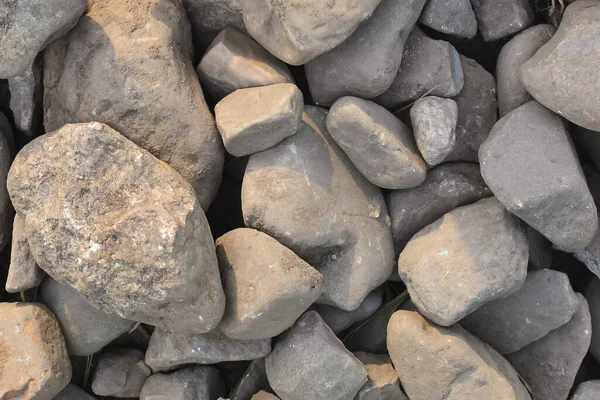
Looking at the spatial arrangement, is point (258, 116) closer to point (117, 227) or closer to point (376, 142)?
point (376, 142)

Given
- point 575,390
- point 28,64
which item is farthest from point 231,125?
point 575,390

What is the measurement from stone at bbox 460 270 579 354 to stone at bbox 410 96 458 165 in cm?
57

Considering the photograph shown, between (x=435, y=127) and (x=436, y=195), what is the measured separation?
11.1 inches

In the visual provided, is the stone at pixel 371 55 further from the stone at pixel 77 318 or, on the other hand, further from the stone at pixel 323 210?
the stone at pixel 77 318

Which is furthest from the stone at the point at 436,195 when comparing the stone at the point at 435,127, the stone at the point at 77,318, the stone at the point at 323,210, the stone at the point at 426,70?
the stone at the point at 77,318

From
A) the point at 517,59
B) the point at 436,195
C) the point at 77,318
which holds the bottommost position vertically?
the point at 77,318

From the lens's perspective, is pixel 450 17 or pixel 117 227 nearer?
pixel 117 227

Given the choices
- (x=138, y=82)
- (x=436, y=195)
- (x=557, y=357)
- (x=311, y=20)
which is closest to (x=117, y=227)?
(x=138, y=82)

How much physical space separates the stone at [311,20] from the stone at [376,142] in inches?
8.4

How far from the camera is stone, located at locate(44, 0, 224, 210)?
195 cm

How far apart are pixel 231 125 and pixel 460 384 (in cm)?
111

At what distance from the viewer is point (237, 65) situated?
203 centimetres

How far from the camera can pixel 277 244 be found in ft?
6.50

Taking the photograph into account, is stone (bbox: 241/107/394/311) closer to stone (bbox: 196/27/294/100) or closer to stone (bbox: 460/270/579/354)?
stone (bbox: 196/27/294/100)
